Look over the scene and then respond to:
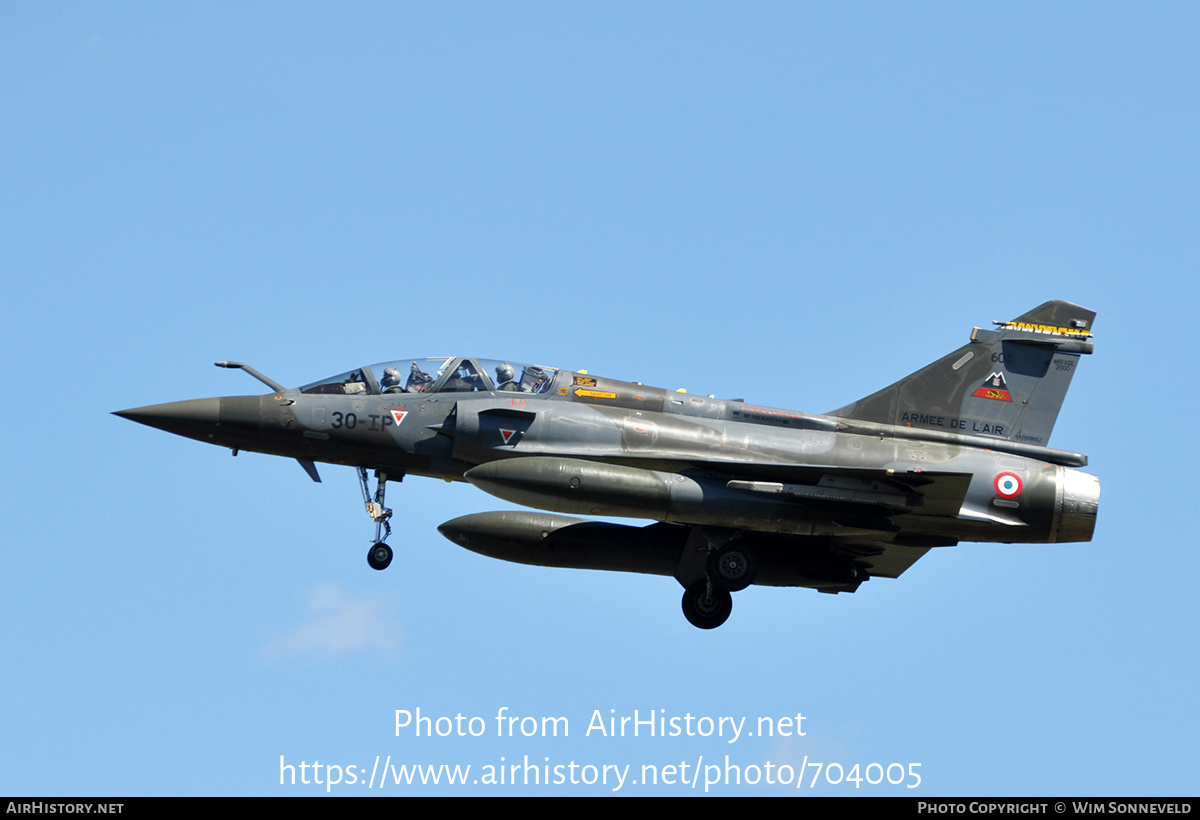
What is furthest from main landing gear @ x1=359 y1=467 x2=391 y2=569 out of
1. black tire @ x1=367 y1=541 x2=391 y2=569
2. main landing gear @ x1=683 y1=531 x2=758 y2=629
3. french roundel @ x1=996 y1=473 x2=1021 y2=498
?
french roundel @ x1=996 y1=473 x2=1021 y2=498

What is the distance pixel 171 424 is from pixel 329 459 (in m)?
2.10

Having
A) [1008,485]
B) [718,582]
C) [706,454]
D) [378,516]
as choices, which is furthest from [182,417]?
[1008,485]

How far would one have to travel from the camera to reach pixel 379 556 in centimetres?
1844

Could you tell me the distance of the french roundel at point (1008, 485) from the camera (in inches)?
724

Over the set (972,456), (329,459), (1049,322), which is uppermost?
(1049,322)

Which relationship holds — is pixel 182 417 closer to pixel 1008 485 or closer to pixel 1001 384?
pixel 1008 485

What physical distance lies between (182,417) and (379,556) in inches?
124

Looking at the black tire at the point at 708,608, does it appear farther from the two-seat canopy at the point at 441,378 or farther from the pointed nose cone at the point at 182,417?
the pointed nose cone at the point at 182,417

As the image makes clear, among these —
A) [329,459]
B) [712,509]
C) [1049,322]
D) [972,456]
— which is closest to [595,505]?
[712,509]

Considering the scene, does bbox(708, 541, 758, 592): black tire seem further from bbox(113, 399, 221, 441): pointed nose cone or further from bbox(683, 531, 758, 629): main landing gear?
bbox(113, 399, 221, 441): pointed nose cone
